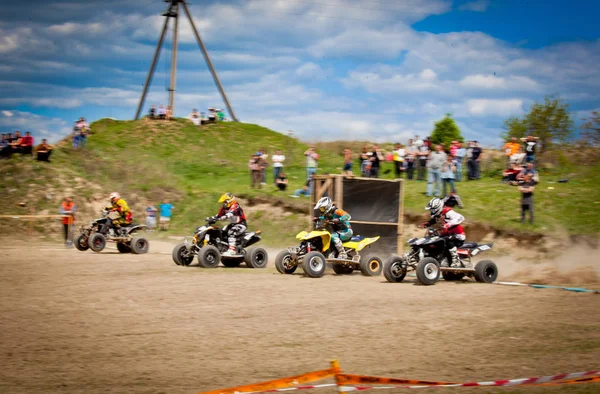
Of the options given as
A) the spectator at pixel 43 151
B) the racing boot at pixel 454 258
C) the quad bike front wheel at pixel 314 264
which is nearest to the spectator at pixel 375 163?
the quad bike front wheel at pixel 314 264

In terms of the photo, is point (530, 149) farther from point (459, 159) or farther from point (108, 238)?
point (108, 238)

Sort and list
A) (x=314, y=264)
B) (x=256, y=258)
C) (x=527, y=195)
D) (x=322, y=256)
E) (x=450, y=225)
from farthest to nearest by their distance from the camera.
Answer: (x=527, y=195) < (x=256, y=258) < (x=322, y=256) < (x=314, y=264) < (x=450, y=225)

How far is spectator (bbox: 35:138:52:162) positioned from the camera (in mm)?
33969

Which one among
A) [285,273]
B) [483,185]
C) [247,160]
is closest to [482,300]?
[285,273]

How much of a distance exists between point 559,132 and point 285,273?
984 inches

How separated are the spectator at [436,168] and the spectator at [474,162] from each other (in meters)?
2.95

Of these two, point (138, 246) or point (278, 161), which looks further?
point (278, 161)

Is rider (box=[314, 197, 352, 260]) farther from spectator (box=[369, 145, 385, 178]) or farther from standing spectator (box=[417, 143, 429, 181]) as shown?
standing spectator (box=[417, 143, 429, 181])

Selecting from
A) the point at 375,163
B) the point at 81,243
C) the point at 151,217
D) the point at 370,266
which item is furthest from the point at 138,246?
the point at 375,163

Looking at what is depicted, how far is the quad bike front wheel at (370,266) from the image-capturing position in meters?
17.5

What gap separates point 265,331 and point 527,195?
14.9 metres

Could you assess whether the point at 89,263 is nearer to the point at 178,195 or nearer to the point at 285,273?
the point at 285,273

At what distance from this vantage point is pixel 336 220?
17453mm

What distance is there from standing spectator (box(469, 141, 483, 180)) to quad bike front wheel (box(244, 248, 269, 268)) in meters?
12.0
